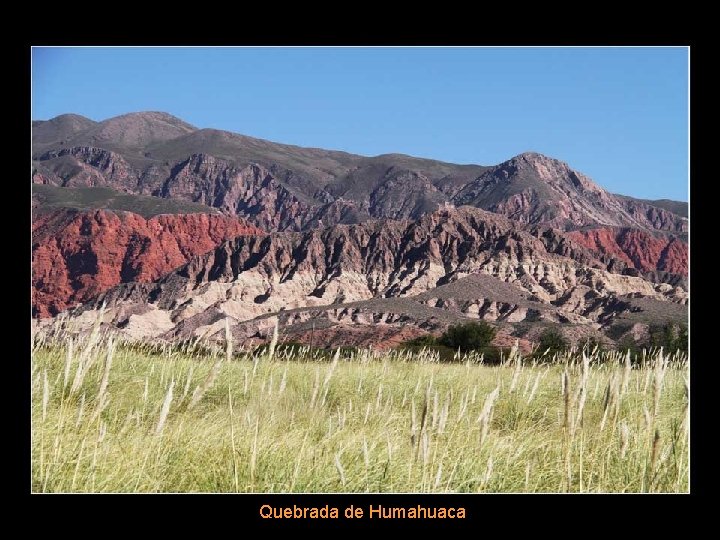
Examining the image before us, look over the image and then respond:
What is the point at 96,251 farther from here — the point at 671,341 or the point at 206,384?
the point at 206,384

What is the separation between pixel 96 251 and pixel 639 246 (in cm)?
11828

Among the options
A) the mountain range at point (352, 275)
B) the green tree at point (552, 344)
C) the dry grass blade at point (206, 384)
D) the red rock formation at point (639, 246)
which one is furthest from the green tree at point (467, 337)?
the red rock formation at point (639, 246)

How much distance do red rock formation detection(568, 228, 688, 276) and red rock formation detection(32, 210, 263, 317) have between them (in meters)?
86.1

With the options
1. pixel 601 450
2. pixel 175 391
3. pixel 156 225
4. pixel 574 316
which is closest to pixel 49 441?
pixel 175 391

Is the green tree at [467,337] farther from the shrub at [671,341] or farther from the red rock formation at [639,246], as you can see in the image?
the red rock formation at [639,246]

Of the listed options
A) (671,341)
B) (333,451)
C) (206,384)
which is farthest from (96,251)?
(206,384)

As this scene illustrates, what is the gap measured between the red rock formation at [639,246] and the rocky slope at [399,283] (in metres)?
50.7

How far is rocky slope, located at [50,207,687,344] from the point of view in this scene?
88.7m

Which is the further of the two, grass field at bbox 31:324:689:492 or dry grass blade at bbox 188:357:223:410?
grass field at bbox 31:324:689:492

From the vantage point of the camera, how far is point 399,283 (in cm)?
11350

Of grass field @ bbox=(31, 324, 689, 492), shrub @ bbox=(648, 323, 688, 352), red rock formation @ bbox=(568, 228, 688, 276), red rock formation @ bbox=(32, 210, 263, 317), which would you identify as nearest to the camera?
grass field @ bbox=(31, 324, 689, 492)

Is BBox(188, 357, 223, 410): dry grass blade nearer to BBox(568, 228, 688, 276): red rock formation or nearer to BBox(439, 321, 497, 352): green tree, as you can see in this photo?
BBox(439, 321, 497, 352): green tree

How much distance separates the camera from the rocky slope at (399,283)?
8869 cm

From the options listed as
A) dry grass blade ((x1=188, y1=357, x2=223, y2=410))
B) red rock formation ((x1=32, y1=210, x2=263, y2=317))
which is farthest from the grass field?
red rock formation ((x1=32, y1=210, x2=263, y2=317))
